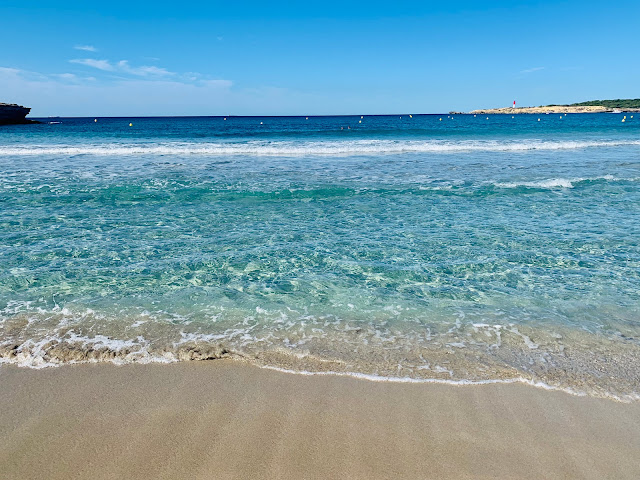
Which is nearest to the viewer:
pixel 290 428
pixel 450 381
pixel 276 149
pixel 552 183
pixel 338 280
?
pixel 290 428

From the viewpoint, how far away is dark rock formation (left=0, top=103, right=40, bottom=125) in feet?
250

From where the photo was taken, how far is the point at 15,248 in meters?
8.62

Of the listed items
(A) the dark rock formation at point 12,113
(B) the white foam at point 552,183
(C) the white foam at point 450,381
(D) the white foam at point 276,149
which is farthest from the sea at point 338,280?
(A) the dark rock formation at point 12,113

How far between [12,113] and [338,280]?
93.9 metres

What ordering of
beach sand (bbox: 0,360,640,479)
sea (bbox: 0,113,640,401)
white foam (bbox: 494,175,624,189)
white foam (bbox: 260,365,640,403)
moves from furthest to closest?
white foam (bbox: 494,175,624,189), sea (bbox: 0,113,640,401), white foam (bbox: 260,365,640,403), beach sand (bbox: 0,360,640,479)

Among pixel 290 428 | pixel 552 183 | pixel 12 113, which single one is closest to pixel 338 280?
pixel 290 428

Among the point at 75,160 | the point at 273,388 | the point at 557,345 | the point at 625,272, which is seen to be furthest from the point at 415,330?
the point at 75,160

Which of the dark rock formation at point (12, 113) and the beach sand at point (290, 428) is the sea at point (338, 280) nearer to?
the beach sand at point (290, 428)

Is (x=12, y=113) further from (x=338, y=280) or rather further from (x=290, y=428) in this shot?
(x=290, y=428)

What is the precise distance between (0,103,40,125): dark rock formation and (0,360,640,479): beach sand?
9095 cm

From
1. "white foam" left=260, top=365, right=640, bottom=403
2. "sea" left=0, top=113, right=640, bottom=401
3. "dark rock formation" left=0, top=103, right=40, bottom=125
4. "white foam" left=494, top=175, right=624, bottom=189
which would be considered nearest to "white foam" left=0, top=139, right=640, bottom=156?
"white foam" left=494, top=175, right=624, bottom=189

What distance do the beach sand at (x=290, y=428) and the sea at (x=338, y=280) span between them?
12.0 inches

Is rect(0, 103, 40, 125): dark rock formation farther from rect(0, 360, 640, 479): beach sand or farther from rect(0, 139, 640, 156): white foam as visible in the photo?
rect(0, 360, 640, 479): beach sand

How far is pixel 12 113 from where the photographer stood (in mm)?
79125
